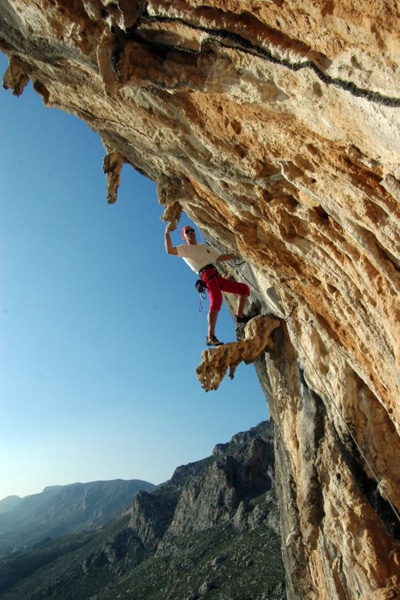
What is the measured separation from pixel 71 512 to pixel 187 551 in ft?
451

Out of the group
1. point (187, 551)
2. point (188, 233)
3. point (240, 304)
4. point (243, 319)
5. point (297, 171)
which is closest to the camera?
point (297, 171)

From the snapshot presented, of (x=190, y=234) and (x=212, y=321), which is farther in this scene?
(x=190, y=234)

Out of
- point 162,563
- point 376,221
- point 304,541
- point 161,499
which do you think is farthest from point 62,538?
point 376,221

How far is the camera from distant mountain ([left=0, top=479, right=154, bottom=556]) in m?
136

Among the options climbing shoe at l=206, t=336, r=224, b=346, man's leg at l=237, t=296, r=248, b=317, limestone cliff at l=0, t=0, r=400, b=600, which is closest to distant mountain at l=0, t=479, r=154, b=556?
man's leg at l=237, t=296, r=248, b=317

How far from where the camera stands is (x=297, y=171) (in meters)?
4.93

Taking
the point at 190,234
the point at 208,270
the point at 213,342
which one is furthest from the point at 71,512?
the point at 208,270

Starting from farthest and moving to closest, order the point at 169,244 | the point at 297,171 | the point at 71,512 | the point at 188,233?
the point at 71,512 < the point at 188,233 < the point at 169,244 < the point at 297,171

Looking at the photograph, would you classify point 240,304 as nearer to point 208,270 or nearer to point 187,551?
point 208,270

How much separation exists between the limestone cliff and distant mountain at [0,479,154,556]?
140 metres

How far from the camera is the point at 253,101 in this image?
4102 mm

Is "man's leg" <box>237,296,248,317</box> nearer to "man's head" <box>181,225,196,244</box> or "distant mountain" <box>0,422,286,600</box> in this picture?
"man's head" <box>181,225,196,244</box>

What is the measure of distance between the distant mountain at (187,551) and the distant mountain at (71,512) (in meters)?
61.9

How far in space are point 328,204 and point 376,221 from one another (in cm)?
72
